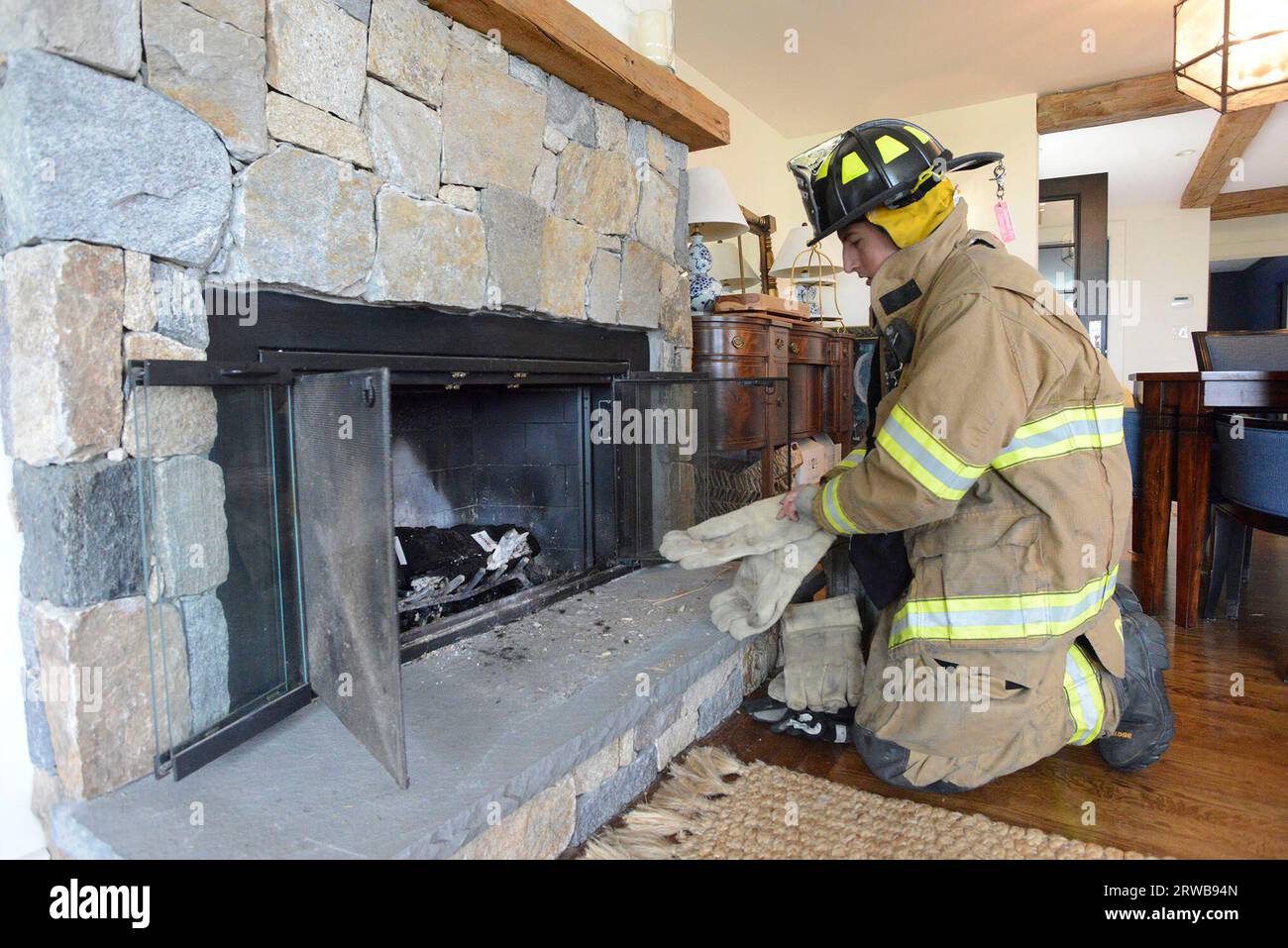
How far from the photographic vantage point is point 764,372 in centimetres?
379

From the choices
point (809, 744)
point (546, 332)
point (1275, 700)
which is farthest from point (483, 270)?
point (1275, 700)

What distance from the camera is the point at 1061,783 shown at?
1881mm

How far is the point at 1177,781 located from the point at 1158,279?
9136mm

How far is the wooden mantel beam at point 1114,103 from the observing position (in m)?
5.16

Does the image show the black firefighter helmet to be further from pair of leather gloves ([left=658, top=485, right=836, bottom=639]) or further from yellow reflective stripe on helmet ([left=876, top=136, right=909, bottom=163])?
pair of leather gloves ([left=658, top=485, right=836, bottom=639])

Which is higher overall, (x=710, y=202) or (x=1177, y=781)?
(x=710, y=202)

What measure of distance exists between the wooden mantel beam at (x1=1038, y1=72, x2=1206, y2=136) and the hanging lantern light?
2.13 meters

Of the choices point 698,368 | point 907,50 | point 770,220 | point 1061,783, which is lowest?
Result: point 1061,783

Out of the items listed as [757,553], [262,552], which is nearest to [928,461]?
[757,553]

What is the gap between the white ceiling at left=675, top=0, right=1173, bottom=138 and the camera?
4.11 metres

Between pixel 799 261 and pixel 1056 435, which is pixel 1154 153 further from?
pixel 1056 435

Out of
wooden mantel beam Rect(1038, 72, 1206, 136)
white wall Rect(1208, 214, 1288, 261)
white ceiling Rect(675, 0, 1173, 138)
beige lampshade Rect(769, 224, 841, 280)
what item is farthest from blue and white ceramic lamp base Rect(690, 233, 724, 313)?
white wall Rect(1208, 214, 1288, 261)
